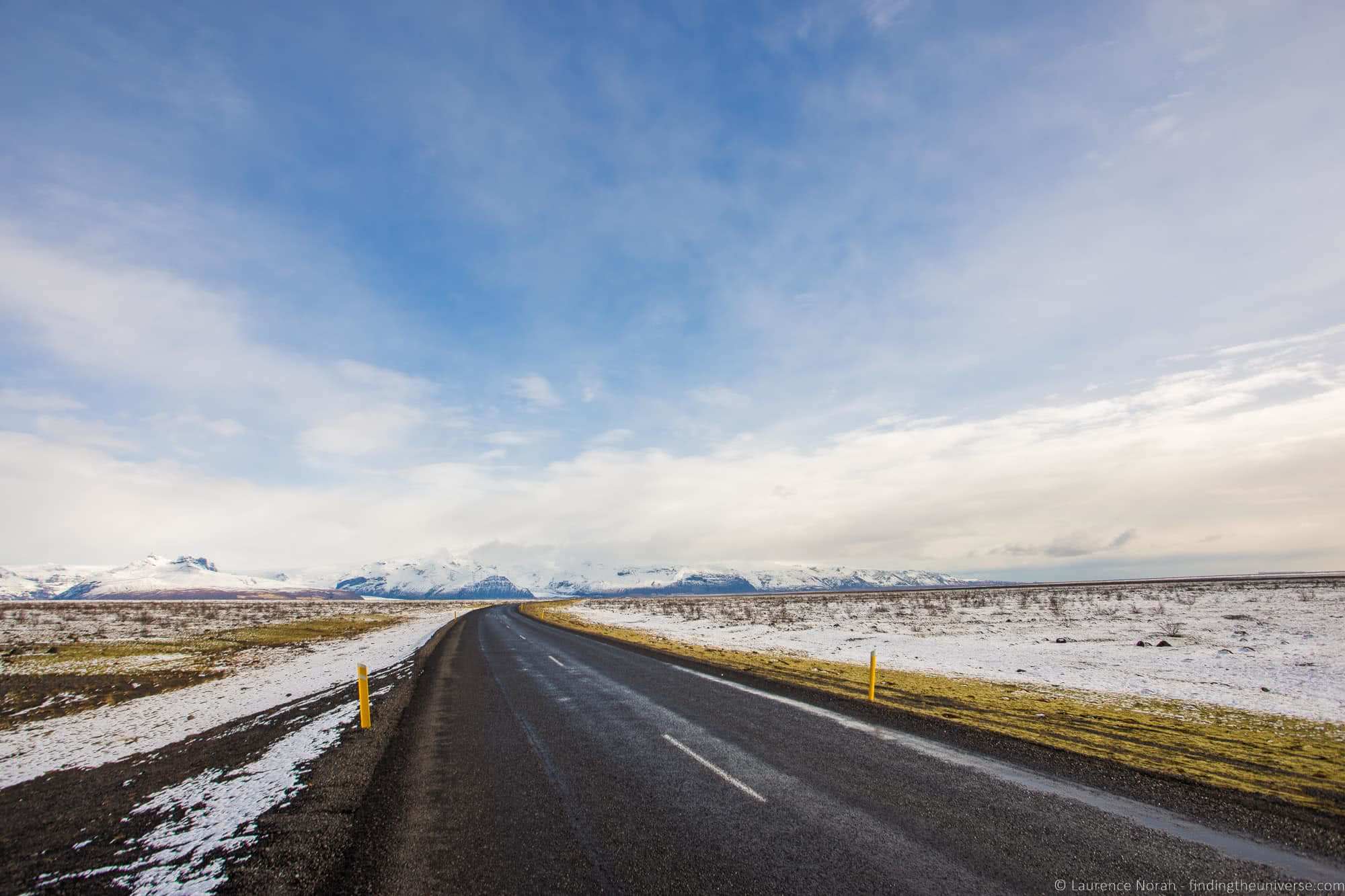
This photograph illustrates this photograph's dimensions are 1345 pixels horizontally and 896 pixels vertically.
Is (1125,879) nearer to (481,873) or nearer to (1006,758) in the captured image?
(1006,758)

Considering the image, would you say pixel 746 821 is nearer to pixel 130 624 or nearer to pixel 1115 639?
pixel 1115 639

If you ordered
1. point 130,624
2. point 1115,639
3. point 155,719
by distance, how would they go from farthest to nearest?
point 130,624
point 1115,639
point 155,719

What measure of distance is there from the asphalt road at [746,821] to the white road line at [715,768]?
0.04 m

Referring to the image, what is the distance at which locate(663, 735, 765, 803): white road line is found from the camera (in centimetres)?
748

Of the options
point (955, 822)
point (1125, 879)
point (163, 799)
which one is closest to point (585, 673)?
point (163, 799)

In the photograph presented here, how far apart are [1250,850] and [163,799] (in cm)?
1370

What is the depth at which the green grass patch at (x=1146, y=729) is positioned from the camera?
8180mm

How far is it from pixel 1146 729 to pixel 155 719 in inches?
947

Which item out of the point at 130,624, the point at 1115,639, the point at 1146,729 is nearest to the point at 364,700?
the point at 1146,729

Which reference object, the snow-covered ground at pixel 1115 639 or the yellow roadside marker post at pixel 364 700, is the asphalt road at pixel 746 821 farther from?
the snow-covered ground at pixel 1115 639

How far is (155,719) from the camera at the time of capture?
52.5 ft

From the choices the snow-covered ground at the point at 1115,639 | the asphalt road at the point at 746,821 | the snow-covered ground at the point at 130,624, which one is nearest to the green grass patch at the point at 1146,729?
the snow-covered ground at the point at 1115,639

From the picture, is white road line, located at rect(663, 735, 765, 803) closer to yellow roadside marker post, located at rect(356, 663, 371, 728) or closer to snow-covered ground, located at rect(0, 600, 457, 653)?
yellow roadside marker post, located at rect(356, 663, 371, 728)

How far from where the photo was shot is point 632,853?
5.79m
